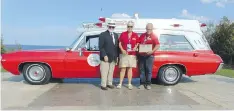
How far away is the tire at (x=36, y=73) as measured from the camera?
9.37 metres

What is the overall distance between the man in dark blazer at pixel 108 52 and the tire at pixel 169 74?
1.59 m

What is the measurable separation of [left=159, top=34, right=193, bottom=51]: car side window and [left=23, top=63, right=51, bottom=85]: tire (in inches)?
134

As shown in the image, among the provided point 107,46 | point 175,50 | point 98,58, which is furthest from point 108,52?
point 175,50

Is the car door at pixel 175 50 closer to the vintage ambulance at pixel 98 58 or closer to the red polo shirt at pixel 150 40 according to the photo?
the vintage ambulance at pixel 98 58

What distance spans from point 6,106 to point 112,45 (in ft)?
10.2

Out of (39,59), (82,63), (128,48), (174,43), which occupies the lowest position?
(82,63)

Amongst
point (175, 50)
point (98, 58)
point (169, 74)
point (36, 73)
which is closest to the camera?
point (98, 58)

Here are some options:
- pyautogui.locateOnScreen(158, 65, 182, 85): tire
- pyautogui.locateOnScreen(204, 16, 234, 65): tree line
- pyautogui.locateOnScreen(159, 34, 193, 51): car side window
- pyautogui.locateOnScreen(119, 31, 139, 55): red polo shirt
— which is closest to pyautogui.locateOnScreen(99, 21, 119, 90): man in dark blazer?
pyautogui.locateOnScreen(119, 31, 139, 55): red polo shirt

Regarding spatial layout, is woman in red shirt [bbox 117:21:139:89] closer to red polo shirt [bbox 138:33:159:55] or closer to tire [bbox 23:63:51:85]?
red polo shirt [bbox 138:33:159:55]

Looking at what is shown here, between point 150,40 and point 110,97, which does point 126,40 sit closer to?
point 150,40

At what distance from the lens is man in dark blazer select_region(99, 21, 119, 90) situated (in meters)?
8.45

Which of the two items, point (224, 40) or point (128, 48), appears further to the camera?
point (224, 40)

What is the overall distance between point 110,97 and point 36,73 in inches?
113

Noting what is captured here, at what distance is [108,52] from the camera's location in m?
8.48
